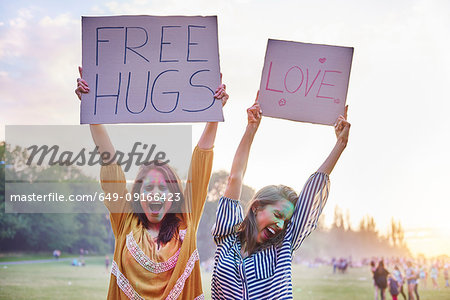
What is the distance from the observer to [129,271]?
2.17m

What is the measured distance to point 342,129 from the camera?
228cm

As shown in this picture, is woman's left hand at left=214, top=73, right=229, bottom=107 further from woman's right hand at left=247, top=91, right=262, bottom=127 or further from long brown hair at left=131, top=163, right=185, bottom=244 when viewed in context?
long brown hair at left=131, top=163, right=185, bottom=244

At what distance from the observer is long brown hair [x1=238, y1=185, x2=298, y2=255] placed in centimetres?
193

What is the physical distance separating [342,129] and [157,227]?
924 mm

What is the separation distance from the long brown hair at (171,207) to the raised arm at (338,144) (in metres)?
0.65

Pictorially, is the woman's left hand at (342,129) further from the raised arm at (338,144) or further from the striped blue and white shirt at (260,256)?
the striped blue and white shirt at (260,256)

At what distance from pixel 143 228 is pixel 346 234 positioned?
76.7 feet

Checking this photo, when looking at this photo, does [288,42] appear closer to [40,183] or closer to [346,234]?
[40,183]

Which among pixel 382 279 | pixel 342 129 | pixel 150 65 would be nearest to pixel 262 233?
pixel 342 129

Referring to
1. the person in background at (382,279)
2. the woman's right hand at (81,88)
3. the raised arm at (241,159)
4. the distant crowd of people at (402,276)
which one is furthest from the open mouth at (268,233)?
the person in background at (382,279)

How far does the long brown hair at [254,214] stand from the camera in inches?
76.0

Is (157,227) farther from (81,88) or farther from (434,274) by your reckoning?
(434,274)

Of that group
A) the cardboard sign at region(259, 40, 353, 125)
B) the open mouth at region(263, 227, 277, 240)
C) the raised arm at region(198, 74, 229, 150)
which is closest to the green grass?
the raised arm at region(198, 74, 229, 150)

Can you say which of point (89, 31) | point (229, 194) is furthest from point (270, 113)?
point (89, 31)
